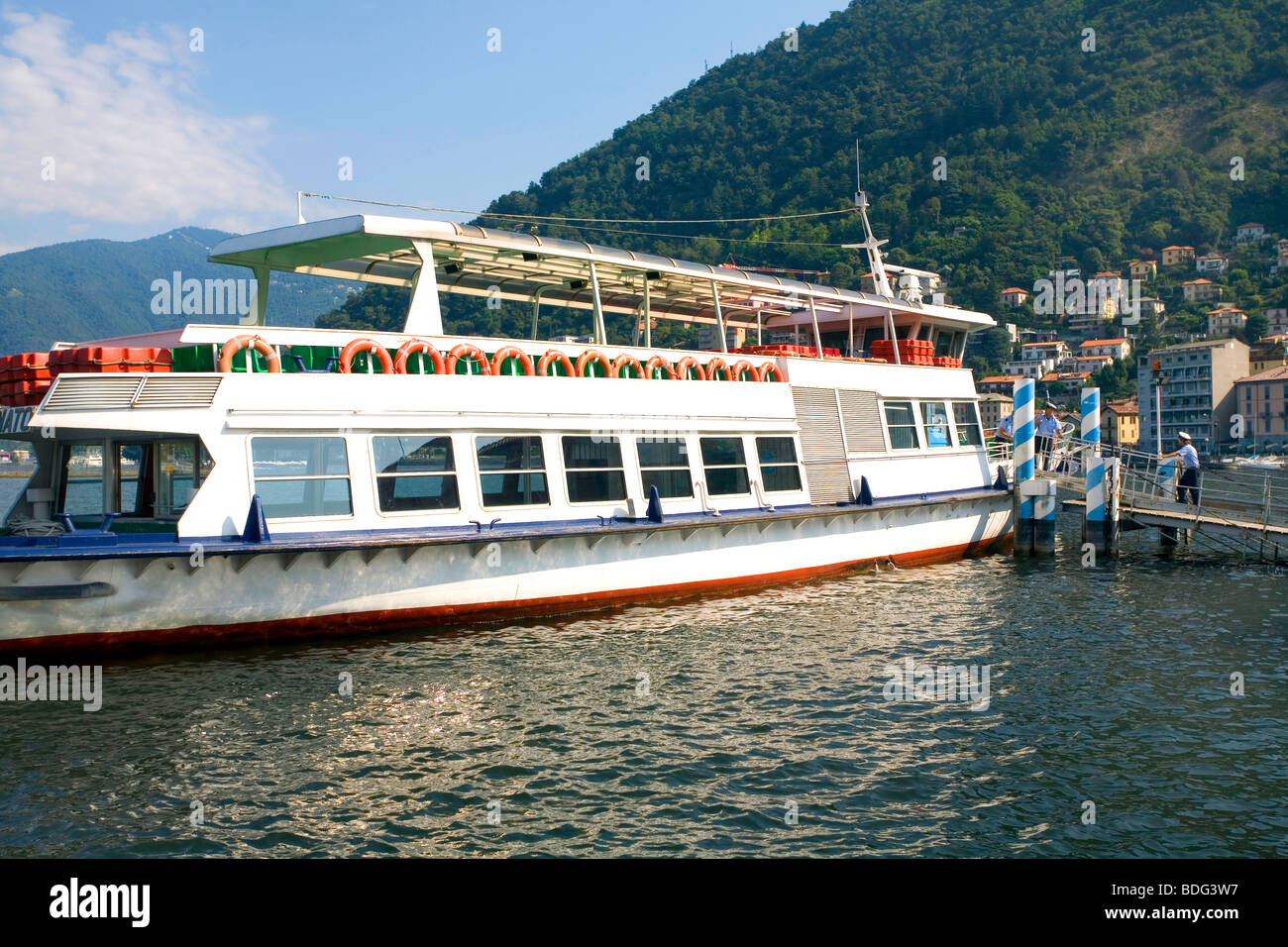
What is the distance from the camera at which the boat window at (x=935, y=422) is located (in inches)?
847

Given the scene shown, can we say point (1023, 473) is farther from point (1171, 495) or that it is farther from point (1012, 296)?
point (1012, 296)

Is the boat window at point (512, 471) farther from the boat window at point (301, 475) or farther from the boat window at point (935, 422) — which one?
the boat window at point (935, 422)

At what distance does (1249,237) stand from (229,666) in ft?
519

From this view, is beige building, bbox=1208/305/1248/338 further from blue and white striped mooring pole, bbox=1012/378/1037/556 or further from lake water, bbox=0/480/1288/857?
lake water, bbox=0/480/1288/857

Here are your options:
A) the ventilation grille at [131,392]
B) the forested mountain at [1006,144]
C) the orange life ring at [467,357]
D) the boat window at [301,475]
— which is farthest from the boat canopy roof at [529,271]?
the forested mountain at [1006,144]

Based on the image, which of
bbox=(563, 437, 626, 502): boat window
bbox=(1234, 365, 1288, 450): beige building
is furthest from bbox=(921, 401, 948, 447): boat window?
bbox=(1234, 365, 1288, 450): beige building

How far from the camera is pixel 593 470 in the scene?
1518 centimetres

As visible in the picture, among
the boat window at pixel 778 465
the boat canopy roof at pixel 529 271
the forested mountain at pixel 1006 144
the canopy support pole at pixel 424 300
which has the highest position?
the forested mountain at pixel 1006 144

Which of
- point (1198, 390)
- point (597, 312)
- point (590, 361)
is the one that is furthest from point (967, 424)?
point (1198, 390)

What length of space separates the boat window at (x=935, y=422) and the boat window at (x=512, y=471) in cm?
1038

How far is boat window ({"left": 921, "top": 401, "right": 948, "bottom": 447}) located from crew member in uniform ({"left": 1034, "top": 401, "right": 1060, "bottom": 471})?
15.6 feet

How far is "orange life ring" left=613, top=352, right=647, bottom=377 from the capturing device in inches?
629

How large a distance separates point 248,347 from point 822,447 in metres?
10.6
